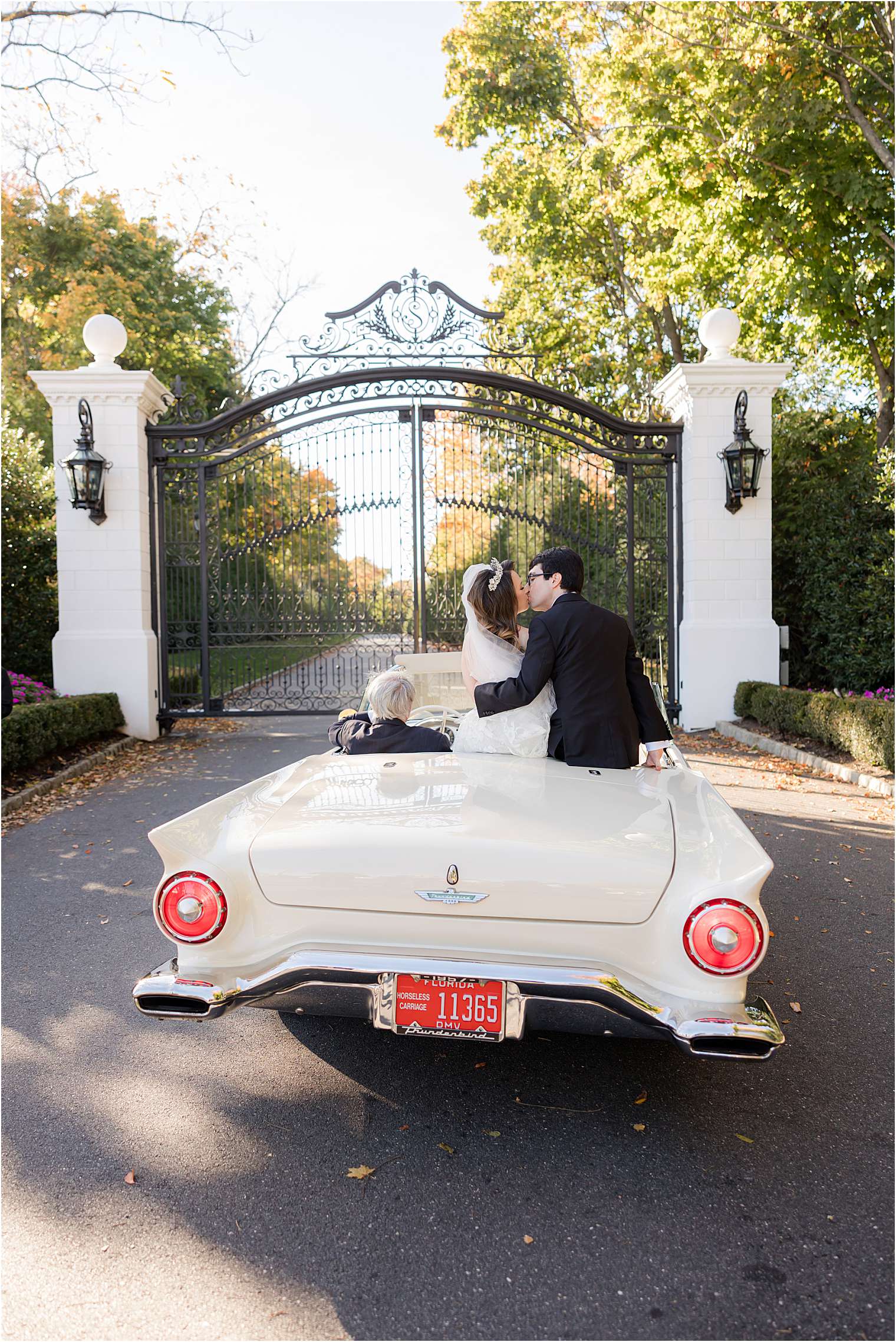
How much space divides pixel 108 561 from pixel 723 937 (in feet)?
32.8

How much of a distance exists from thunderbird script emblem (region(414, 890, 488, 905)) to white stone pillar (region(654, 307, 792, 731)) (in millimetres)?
9087

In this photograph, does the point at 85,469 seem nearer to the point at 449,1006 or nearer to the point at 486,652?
the point at 486,652

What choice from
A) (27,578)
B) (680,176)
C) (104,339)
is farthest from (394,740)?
(680,176)

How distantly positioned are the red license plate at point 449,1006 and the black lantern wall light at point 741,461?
959cm

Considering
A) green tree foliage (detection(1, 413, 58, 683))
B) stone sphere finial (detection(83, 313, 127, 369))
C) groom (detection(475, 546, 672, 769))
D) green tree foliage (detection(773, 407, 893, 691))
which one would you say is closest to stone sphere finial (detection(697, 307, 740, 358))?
green tree foliage (detection(773, 407, 893, 691))

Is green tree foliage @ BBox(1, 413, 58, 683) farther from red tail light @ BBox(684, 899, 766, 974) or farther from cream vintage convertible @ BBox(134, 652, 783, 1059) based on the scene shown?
red tail light @ BBox(684, 899, 766, 974)

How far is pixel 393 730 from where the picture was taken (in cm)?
350

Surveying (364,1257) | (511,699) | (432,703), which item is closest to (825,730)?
(432,703)

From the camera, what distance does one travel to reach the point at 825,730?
8.62 m

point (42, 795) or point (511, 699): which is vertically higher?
point (511, 699)

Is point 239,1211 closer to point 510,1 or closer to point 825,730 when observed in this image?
point 825,730

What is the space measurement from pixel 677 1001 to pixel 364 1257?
1014 mm

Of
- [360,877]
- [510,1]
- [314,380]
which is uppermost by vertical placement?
[510,1]

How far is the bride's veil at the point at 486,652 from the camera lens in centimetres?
352
